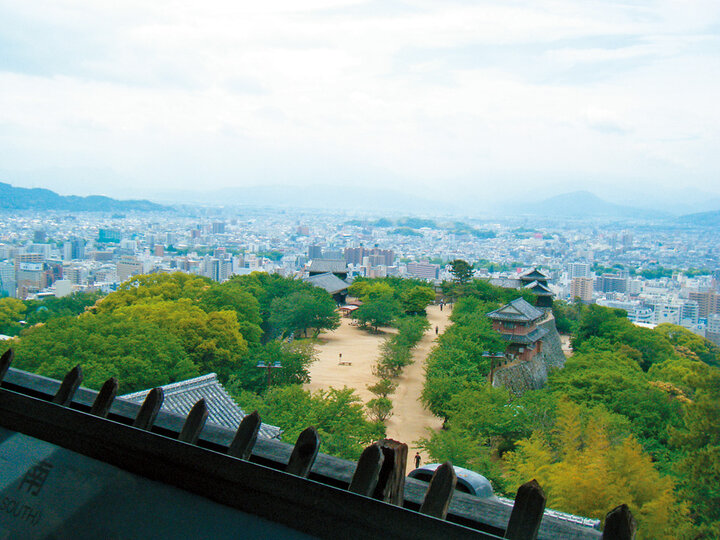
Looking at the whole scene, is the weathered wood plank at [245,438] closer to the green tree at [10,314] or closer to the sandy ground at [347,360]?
the sandy ground at [347,360]

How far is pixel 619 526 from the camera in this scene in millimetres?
1098

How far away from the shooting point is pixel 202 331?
18.1 m

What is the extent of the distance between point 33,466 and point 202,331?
16.8m

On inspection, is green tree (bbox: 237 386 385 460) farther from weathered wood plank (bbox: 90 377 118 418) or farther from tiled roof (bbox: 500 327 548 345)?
tiled roof (bbox: 500 327 548 345)

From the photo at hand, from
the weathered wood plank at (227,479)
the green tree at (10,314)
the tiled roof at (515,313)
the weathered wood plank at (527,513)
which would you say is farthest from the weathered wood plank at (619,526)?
the green tree at (10,314)

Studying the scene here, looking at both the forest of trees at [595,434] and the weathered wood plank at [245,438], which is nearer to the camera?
the weathered wood plank at [245,438]

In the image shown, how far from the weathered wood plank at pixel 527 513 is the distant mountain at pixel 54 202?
371ft

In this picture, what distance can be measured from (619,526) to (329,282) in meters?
35.9

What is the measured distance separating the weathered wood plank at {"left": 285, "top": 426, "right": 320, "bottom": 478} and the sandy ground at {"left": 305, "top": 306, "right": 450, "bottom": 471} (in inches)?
507

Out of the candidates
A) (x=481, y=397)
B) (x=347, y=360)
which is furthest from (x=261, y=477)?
(x=347, y=360)

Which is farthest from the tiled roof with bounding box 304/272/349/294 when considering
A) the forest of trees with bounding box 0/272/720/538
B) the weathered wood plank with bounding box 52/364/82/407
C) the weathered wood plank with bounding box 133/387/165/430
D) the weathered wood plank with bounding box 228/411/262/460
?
the weathered wood plank with bounding box 228/411/262/460

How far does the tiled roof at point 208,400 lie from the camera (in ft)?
31.6

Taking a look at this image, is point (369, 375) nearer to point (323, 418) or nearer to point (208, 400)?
point (323, 418)

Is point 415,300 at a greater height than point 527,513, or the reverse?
point 527,513
